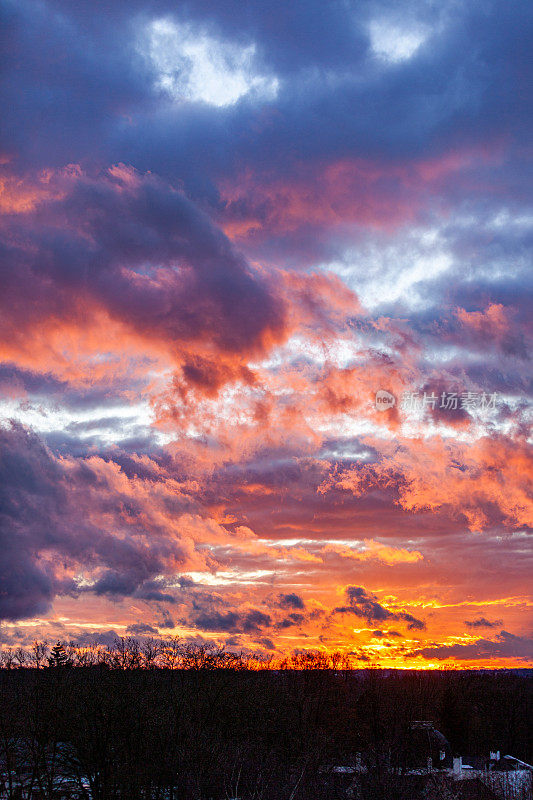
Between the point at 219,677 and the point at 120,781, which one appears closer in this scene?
the point at 120,781

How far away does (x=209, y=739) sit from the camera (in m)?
61.3

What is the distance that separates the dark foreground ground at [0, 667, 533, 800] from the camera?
5403 cm

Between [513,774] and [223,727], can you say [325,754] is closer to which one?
[223,727]

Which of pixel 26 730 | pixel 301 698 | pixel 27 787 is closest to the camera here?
pixel 27 787

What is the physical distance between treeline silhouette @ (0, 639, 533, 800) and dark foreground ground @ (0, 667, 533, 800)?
6.4 inches

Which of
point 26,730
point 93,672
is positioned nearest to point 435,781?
point 26,730

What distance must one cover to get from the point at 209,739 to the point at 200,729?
362 centimetres

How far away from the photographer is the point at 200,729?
212 ft

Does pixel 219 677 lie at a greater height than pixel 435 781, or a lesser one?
greater

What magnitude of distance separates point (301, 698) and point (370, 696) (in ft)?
74.6

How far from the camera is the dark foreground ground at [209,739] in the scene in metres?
54.0

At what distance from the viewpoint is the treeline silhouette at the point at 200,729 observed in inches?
2133

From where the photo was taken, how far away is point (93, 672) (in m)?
82.2

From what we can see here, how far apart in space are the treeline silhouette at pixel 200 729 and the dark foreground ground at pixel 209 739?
0.16 m
